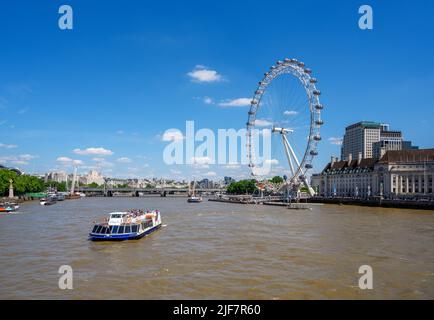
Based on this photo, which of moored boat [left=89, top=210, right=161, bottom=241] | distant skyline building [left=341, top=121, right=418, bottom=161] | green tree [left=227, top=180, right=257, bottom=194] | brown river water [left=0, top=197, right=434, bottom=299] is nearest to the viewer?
brown river water [left=0, top=197, right=434, bottom=299]

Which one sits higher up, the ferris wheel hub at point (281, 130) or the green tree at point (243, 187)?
the ferris wheel hub at point (281, 130)

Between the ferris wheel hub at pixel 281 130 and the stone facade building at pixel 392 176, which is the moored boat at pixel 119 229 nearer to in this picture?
the ferris wheel hub at pixel 281 130

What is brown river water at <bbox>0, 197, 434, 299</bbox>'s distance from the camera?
16.4 m

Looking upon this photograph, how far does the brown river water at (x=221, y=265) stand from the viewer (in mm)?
16391

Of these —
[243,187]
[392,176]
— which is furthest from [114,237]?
[243,187]

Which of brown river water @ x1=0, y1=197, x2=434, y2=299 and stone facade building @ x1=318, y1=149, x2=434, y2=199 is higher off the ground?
stone facade building @ x1=318, y1=149, x2=434, y2=199

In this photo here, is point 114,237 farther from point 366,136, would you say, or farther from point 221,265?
point 366,136

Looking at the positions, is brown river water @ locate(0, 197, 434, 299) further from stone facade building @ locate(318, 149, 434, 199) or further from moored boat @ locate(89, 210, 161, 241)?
stone facade building @ locate(318, 149, 434, 199)

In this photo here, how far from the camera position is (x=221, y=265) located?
21375mm

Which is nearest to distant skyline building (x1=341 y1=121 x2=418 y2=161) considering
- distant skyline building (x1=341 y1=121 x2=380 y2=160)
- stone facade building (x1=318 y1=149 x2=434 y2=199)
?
distant skyline building (x1=341 y1=121 x2=380 y2=160)

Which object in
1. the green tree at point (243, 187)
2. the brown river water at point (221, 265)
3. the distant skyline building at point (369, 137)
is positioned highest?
the distant skyline building at point (369, 137)

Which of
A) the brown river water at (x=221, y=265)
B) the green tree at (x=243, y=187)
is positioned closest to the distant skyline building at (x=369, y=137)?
the green tree at (x=243, y=187)
